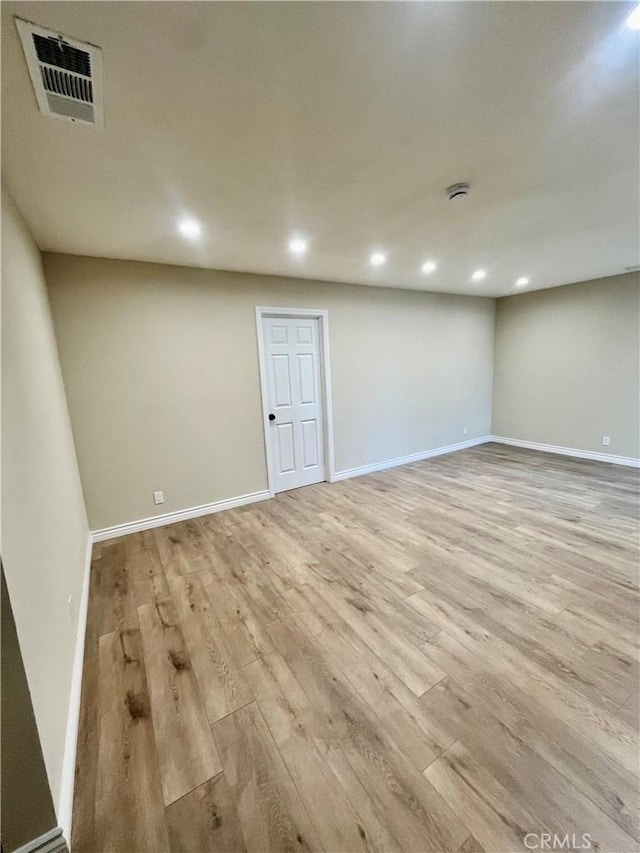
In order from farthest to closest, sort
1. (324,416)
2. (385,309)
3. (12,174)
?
(385,309) → (324,416) → (12,174)

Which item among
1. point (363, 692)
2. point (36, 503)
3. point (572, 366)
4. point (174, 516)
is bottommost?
point (363, 692)

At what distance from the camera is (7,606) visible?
0.90 meters

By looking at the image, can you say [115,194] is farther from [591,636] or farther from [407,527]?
[591,636]

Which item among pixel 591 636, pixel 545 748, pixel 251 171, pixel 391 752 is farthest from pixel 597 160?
pixel 391 752

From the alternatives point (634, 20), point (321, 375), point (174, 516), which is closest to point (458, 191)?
point (634, 20)

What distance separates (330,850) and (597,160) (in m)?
3.12

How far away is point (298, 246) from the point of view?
107 inches

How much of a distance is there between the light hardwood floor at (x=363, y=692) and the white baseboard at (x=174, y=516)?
0.18 metres

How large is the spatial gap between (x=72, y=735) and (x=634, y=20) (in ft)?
10.3

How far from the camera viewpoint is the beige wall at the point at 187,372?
9.20 feet

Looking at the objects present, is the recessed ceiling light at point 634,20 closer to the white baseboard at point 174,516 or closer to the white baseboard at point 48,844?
the white baseboard at point 48,844

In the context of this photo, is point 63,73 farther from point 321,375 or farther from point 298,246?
point 321,375

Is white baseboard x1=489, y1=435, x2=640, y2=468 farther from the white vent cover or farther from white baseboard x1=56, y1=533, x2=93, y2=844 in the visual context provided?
the white vent cover

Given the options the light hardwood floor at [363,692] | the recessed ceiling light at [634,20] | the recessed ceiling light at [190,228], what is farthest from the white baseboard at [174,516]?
the recessed ceiling light at [634,20]
